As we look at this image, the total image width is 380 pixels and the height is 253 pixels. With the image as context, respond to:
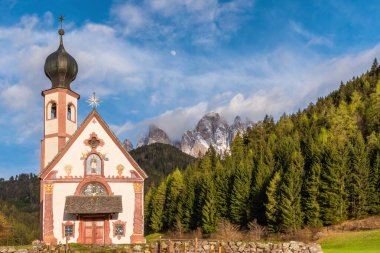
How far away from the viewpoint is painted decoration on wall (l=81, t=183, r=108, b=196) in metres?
46.5

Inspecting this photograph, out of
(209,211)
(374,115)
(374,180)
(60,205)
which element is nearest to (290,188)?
(374,180)

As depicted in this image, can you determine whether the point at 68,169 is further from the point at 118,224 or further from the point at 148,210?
the point at 148,210

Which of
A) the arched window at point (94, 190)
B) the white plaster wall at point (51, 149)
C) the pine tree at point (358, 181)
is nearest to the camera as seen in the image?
the arched window at point (94, 190)

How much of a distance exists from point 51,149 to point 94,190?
A: 710cm

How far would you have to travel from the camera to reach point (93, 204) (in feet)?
148

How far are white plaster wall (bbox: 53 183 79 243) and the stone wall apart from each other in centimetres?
1100

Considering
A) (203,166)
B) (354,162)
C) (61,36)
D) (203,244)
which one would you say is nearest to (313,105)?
(203,166)

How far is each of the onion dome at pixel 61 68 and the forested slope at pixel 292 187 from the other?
2959 cm

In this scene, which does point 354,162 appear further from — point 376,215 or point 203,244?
point 203,244

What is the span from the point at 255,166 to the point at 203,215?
1215 centimetres

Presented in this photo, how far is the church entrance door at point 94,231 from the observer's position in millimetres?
45312

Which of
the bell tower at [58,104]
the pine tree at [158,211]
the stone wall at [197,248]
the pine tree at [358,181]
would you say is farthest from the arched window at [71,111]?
the pine tree at [158,211]

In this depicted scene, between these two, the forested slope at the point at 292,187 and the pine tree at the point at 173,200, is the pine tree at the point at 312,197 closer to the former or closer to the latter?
the forested slope at the point at 292,187

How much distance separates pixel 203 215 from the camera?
79750 millimetres
